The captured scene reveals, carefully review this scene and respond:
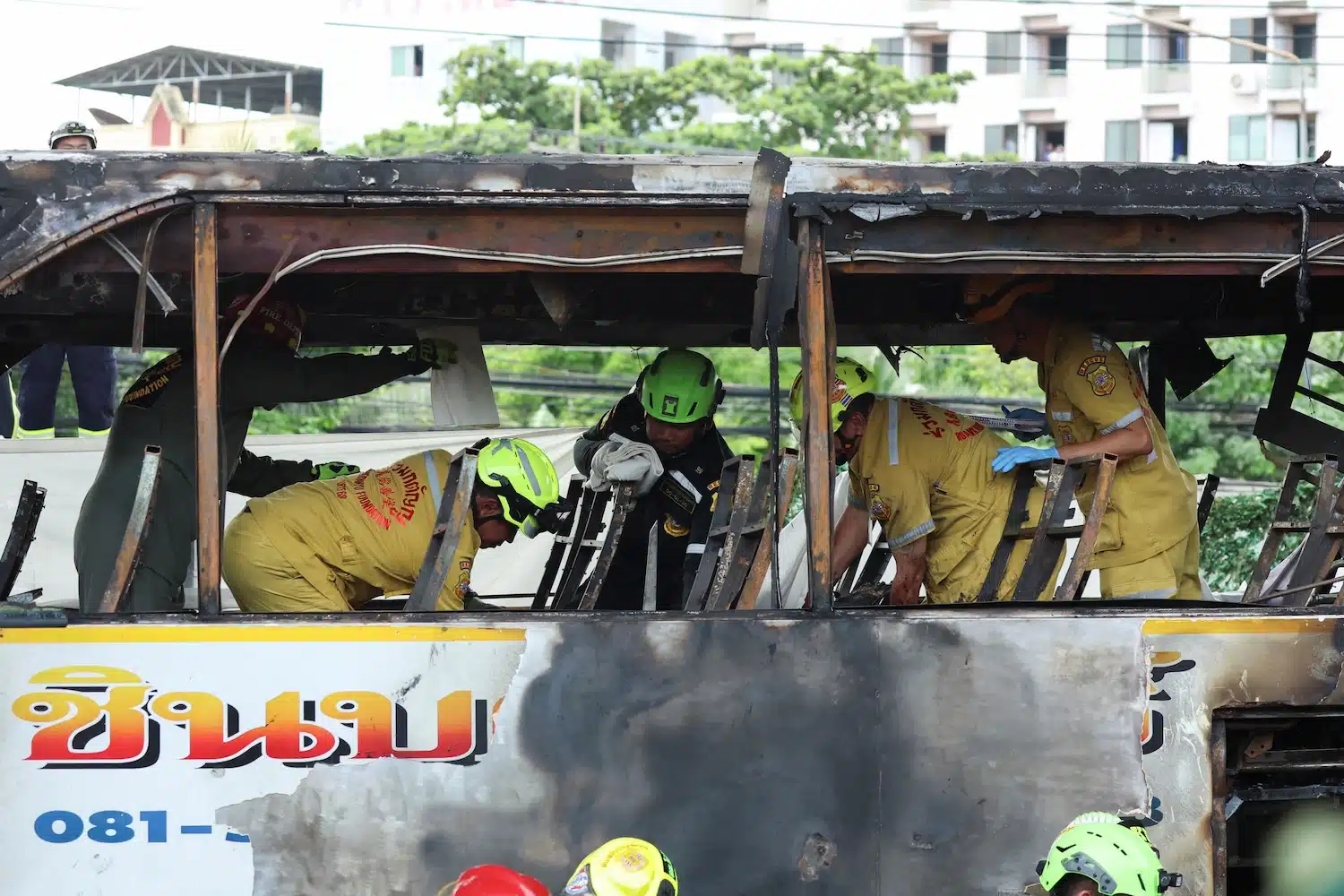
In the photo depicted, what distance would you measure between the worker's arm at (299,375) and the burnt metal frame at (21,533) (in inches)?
32.0

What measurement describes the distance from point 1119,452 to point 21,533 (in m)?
3.55

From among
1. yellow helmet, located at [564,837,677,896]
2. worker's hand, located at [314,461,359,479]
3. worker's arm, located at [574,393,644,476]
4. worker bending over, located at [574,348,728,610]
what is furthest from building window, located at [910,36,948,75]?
yellow helmet, located at [564,837,677,896]

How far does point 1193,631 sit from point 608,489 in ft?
8.15

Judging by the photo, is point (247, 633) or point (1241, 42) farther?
point (1241, 42)

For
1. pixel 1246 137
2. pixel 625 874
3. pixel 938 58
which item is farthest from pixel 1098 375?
pixel 938 58

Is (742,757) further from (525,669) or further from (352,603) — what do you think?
(352,603)

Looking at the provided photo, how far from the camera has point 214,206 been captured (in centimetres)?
371

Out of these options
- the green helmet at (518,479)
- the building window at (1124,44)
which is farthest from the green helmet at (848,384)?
the building window at (1124,44)

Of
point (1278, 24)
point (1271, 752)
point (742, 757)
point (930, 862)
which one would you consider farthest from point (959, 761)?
point (1278, 24)

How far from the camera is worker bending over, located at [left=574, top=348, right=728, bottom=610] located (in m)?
5.39

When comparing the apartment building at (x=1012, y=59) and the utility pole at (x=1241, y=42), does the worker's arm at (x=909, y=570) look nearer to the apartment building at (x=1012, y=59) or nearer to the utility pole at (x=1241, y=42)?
the utility pole at (x=1241, y=42)

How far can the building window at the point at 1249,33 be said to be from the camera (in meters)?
38.6

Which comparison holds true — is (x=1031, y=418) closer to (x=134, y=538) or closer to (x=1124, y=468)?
(x=1124, y=468)

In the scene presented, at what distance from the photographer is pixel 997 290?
180 inches
